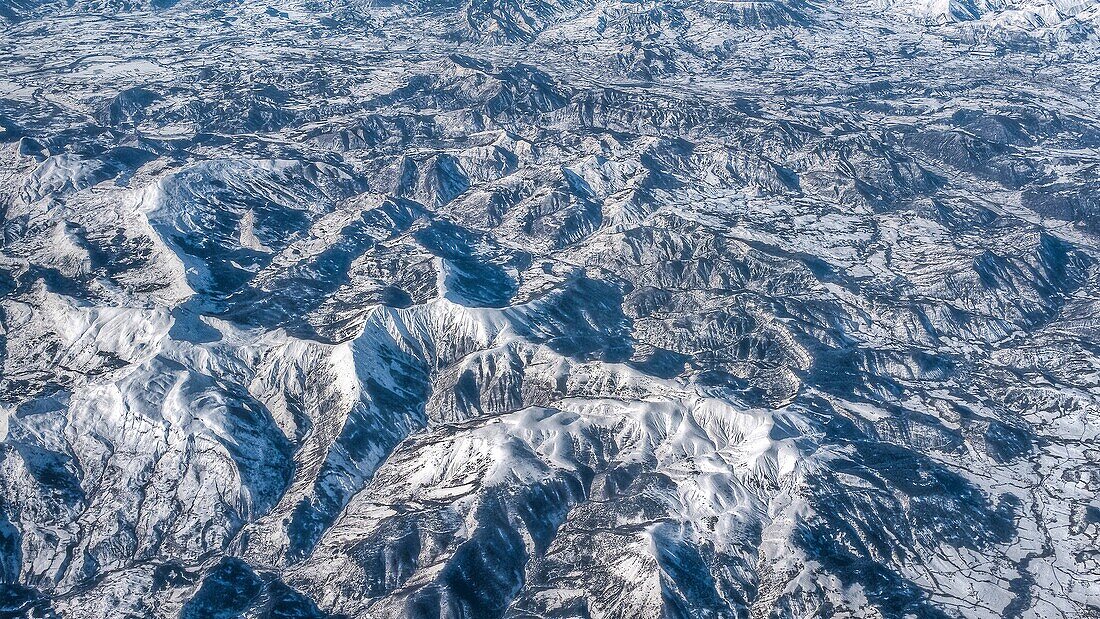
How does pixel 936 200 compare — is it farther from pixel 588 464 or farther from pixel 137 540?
pixel 137 540

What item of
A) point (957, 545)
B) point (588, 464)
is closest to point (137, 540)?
point (588, 464)

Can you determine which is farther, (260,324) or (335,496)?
(260,324)

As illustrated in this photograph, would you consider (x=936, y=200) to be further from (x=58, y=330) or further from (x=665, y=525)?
(x=58, y=330)

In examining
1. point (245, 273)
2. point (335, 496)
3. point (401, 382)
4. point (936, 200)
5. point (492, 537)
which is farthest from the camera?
point (936, 200)

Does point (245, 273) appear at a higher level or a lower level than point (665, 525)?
lower

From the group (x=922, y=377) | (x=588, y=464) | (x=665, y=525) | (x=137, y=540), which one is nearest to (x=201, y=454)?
(x=137, y=540)

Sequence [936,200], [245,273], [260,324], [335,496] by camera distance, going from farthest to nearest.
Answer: [936,200], [245,273], [260,324], [335,496]
